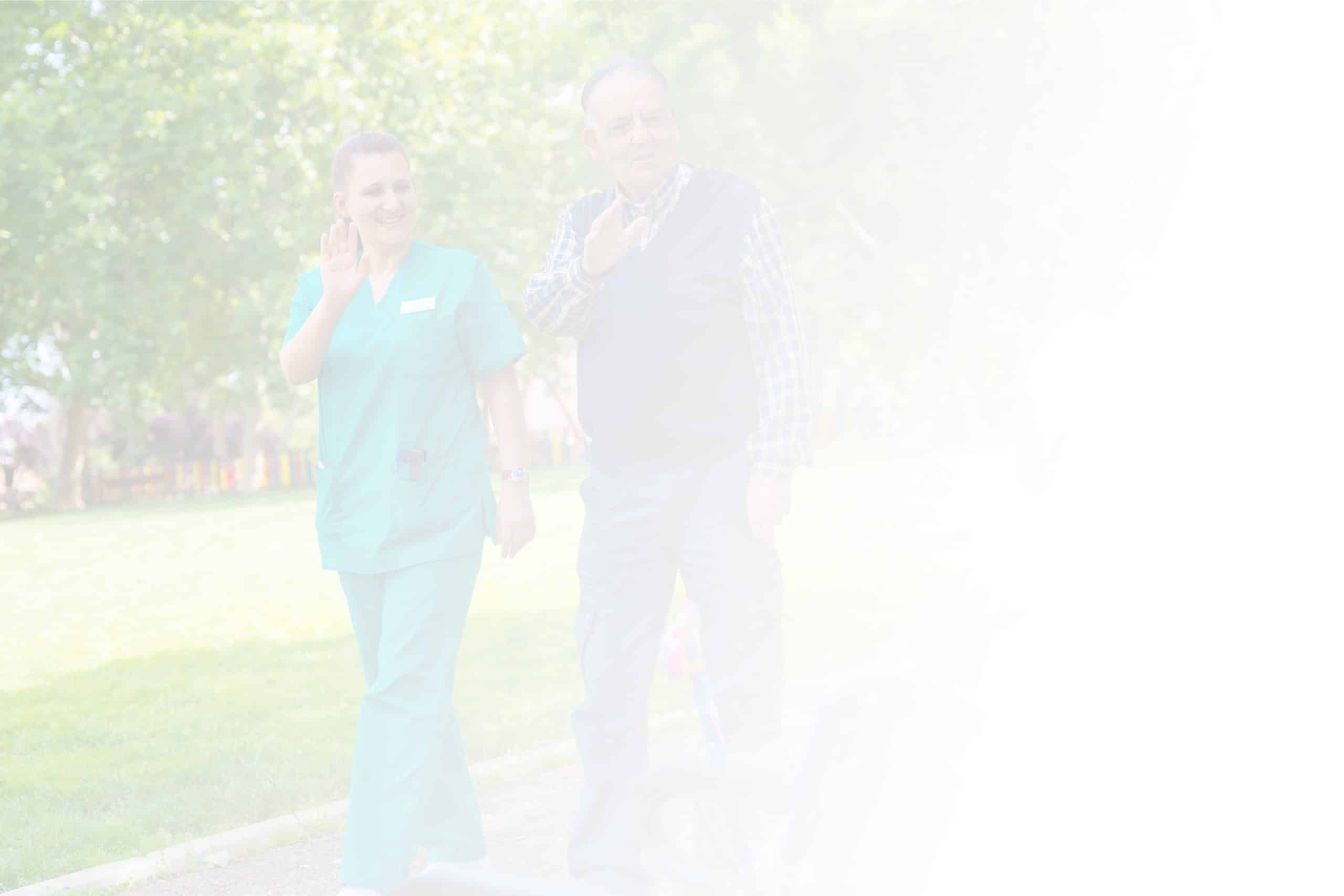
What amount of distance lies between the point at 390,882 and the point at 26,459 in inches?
1625

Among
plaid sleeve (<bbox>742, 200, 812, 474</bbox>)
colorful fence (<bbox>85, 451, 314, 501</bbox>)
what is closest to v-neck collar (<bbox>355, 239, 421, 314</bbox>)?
plaid sleeve (<bbox>742, 200, 812, 474</bbox>)

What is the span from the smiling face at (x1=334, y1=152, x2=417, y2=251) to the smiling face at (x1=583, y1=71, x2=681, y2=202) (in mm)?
529

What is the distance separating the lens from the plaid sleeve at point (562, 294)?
13.9 ft

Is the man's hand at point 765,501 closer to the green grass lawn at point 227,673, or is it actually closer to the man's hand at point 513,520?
the man's hand at point 513,520

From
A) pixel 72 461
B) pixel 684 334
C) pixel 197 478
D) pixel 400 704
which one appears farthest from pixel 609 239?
pixel 197 478

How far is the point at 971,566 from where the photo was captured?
12781 mm

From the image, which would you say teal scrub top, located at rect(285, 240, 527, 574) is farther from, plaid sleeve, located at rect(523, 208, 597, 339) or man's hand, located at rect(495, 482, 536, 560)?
plaid sleeve, located at rect(523, 208, 597, 339)

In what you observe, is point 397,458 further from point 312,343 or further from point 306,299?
point 306,299

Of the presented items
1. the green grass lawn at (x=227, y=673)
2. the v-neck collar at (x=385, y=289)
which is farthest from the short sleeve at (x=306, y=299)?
the green grass lawn at (x=227, y=673)

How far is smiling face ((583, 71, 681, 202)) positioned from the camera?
4.25 metres

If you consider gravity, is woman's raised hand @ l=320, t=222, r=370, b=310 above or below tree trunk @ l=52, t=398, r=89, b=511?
above

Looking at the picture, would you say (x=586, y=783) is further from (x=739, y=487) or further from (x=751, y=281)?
(x=751, y=281)

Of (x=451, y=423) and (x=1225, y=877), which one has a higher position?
(x=451, y=423)

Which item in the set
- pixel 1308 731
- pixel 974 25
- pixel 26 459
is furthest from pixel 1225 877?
pixel 26 459
